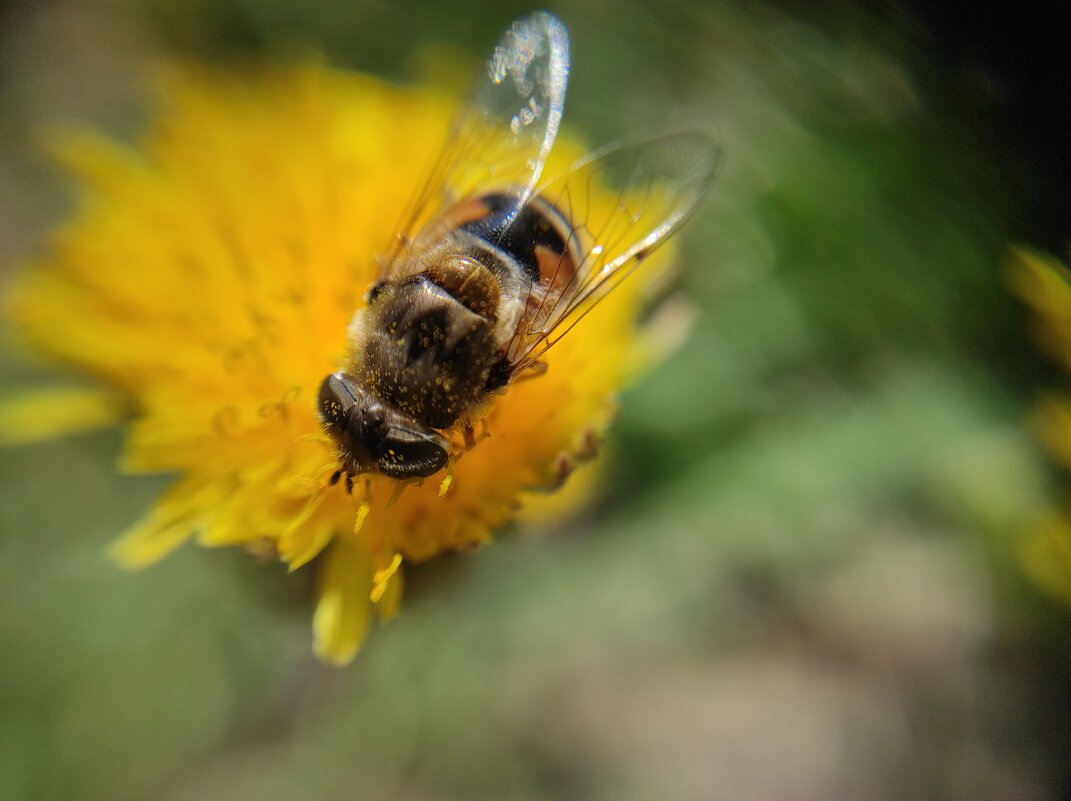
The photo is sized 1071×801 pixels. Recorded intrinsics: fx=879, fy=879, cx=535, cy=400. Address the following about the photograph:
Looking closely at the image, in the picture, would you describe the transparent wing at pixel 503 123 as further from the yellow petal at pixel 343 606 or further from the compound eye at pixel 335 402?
the yellow petal at pixel 343 606

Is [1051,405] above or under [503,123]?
above

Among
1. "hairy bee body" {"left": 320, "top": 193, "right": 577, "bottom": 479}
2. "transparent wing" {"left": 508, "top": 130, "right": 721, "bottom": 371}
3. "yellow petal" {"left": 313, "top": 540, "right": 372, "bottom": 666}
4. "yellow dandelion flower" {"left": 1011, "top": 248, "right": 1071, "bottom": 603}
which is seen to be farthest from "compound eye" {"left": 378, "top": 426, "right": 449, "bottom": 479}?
"yellow dandelion flower" {"left": 1011, "top": 248, "right": 1071, "bottom": 603}

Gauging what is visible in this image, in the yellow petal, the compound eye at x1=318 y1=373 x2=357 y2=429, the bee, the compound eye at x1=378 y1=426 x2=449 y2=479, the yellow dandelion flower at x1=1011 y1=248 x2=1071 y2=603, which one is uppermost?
the yellow dandelion flower at x1=1011 y1=248 x2=1071 y2=603

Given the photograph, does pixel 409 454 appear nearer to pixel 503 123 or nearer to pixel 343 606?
pixel 343 606

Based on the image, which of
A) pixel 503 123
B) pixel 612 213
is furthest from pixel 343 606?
pixel 503 123

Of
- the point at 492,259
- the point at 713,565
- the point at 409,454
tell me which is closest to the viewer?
the point at 409,454

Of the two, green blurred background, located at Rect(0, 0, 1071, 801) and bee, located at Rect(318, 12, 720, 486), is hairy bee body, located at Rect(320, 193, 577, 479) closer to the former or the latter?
bee, located at Rect(318, 12, 720, 486)

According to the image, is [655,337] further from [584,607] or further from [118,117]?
[118,117]

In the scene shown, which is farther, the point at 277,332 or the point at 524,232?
the point at 277,332
